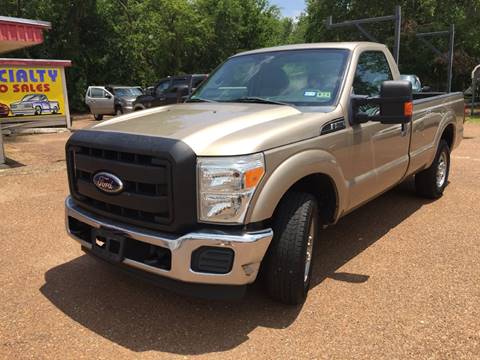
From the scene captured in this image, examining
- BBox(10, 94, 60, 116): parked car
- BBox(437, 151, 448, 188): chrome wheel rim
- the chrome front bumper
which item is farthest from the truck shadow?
BBox(10, 94, 60, 116): parked car

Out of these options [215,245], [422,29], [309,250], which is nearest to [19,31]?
[309,250]

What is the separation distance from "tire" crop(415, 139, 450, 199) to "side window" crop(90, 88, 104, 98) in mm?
18688

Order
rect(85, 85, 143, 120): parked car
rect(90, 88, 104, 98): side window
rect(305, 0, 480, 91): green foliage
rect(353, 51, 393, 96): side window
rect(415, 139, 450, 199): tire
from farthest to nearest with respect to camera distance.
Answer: rect(305, 0, 480, 91): green foliage
rect(90, 88, 104, 98): side window
rect(85, 85, 143, 120): parked car
rect(415, 139, 450, 199): tire
rect(353, 51, 393, 96): side window

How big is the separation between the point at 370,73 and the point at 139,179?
2.60 metres

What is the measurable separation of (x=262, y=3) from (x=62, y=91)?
85.5 feet

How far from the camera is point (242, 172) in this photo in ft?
9.30

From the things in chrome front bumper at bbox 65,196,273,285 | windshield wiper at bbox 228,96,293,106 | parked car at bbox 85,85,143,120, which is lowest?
parked car at bbox 85,85,143,120

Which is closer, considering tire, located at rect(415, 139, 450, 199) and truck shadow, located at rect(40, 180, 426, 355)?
truck shadow, located at rect(40, 180, 426, 355)

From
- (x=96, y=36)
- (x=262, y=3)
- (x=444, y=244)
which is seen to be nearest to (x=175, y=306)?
(x=444, y=244)

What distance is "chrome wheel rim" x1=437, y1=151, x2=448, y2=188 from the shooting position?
6238 mm

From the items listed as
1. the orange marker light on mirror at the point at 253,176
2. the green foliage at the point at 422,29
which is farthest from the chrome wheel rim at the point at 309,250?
the green foliage at the point at 422,29

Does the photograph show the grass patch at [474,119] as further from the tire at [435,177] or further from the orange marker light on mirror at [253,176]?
the orange marker light on mirror at [253,176]

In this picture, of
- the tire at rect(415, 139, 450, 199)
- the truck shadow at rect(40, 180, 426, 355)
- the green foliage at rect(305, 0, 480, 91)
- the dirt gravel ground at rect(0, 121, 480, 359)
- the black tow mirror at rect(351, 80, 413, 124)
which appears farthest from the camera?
the green foliage at rect(305, 0, 480, 91)

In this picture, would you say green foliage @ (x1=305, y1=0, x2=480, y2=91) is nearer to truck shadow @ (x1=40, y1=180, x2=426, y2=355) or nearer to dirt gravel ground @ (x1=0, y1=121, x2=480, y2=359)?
dirt gravel ground @ (x1=0, y1=121, x2=480, y2=359)
